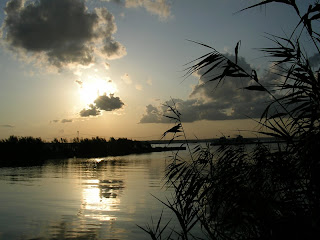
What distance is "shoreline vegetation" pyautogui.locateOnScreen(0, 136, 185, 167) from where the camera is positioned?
53500 millimetres

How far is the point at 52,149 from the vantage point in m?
73.8

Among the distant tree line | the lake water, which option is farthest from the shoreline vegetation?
the lake water

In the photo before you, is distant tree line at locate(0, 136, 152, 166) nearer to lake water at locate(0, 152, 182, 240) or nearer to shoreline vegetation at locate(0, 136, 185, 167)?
shoreline vegetation at locate(0, 136, 185, 167)

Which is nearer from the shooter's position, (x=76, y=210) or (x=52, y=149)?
(x=76, y=210)

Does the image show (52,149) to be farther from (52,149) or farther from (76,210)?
(76,210)

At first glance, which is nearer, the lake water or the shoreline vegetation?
the lake water

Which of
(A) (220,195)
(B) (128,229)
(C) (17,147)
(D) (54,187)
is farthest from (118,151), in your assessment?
(A) (220,195)

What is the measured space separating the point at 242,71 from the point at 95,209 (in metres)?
12.7

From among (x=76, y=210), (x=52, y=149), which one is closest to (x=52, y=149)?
(x=52, y=149)

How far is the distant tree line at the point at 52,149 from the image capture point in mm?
53750

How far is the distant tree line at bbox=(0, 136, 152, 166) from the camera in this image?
5375cm

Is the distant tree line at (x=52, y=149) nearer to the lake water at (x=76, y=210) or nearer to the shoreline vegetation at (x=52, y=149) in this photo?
the shoreline vegetation at (x=52, y=149)

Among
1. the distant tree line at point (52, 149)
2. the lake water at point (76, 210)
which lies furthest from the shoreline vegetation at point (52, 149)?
the lake water at point (76, 210)

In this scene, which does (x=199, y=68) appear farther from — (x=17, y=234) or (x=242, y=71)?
(x=17, y=234)
